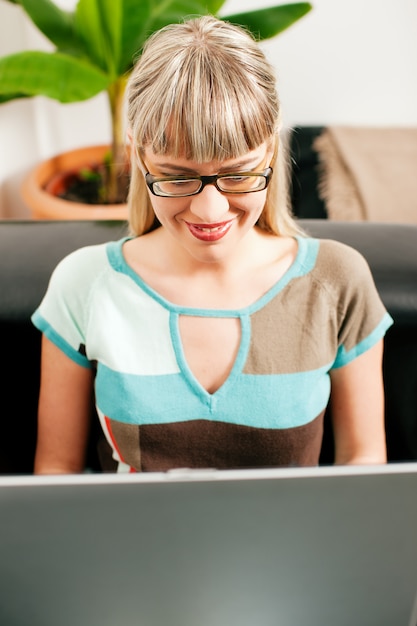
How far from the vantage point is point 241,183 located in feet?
2.36

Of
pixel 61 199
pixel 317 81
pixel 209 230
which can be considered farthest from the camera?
pixel 317 81

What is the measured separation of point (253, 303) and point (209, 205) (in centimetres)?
21

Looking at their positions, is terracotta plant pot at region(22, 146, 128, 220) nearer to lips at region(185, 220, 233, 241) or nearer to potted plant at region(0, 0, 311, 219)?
potted plant at region(0, 0, 311, 219)

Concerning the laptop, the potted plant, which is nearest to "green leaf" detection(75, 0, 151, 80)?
the potted plant

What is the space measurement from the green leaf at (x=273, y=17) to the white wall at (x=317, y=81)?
0.66 metres

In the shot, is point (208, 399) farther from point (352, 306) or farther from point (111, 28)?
point (111, 28)

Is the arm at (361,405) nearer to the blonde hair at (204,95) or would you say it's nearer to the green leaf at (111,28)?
the blonde hair at (204,95)

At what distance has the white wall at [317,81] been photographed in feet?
6.70

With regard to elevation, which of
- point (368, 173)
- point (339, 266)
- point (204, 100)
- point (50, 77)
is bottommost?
point (339, 266)

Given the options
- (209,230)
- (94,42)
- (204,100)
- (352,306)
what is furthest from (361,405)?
(94,42)

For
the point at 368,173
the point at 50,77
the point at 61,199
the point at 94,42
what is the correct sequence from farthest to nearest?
the point at 368,173 → the point at 61,199 → the point at 94,42 → the point at 50,77

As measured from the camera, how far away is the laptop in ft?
1.37

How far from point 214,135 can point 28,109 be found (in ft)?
5.37

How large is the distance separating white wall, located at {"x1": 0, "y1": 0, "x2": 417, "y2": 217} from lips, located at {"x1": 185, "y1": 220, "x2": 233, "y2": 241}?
1.42m
